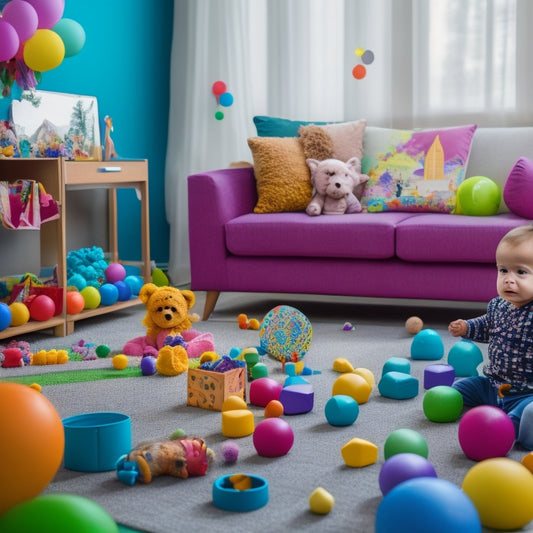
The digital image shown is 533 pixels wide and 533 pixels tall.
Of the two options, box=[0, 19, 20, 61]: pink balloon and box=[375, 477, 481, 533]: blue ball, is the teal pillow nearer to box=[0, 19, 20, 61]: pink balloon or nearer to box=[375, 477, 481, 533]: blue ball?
box=[0, 19, 20, 61]: pink balloon

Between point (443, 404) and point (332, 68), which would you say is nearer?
point (443, 404)

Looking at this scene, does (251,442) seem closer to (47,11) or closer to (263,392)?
(263,392)

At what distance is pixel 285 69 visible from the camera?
496 centimetres

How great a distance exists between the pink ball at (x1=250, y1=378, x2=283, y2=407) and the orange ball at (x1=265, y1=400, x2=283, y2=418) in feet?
0.37

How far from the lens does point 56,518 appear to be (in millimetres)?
1303

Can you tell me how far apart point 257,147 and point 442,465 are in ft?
8.10

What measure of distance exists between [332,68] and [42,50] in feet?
7.02

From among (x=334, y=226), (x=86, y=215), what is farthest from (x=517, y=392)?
(x=86, y=215)

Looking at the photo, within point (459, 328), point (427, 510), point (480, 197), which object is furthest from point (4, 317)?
point (427, 510)

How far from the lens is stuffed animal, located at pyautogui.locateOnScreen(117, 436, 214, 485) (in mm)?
1815

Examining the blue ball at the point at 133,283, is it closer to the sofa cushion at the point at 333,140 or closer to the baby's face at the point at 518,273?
the sofa cushion at the point at 333,140

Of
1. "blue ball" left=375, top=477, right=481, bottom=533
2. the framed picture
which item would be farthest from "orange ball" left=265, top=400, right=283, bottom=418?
the framed picture

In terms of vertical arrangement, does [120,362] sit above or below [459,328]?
below

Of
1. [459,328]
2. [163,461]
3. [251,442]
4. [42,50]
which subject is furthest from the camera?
[42,50]
